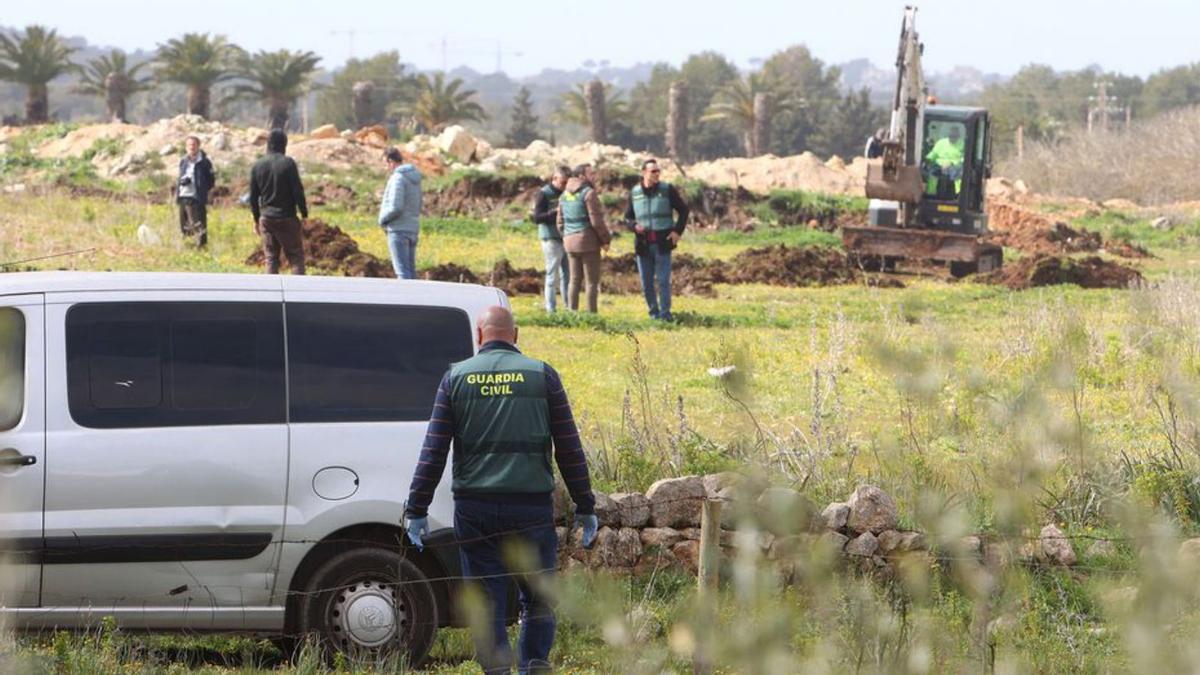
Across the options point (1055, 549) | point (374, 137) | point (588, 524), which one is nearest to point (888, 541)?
point (1055, 549)

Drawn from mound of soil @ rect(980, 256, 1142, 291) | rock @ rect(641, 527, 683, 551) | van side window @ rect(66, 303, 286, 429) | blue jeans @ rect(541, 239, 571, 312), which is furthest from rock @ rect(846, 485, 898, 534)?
mound of soil @ rect(980, 256, 1142, 291)

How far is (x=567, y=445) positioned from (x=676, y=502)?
2528 millimetres

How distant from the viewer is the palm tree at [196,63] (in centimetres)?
5778

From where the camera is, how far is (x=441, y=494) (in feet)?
27.4

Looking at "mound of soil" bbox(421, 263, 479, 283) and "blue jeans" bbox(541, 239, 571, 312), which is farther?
"mound of soil" bbox(421, 263, 479, 283)

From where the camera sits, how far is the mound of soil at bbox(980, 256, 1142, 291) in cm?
2736

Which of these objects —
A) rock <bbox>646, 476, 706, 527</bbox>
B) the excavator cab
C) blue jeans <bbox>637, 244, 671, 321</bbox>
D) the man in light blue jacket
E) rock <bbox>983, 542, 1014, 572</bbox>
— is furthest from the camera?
the excavator cab

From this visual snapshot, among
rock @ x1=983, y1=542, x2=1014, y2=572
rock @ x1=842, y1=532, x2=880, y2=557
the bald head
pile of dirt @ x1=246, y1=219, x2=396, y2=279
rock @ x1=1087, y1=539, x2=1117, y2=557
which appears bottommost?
rock @ x1=1087, y1=539, x2=1117, y2=557

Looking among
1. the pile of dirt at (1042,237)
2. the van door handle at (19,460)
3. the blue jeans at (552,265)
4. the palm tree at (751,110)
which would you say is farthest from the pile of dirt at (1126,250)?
the van door handle at (19,460)

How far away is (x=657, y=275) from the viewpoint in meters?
19.8

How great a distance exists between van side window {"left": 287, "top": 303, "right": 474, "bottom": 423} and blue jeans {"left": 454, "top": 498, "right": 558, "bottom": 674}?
1.00m

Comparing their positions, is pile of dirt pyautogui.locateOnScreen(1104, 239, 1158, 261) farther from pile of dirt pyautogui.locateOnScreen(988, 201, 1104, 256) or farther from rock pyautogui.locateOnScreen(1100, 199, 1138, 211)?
rock pyautogui.locateOnScreen(1100, 199, 1138, 211)

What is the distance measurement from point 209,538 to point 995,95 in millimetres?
133200

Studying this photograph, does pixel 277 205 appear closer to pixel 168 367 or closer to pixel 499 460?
pixel 168 367
